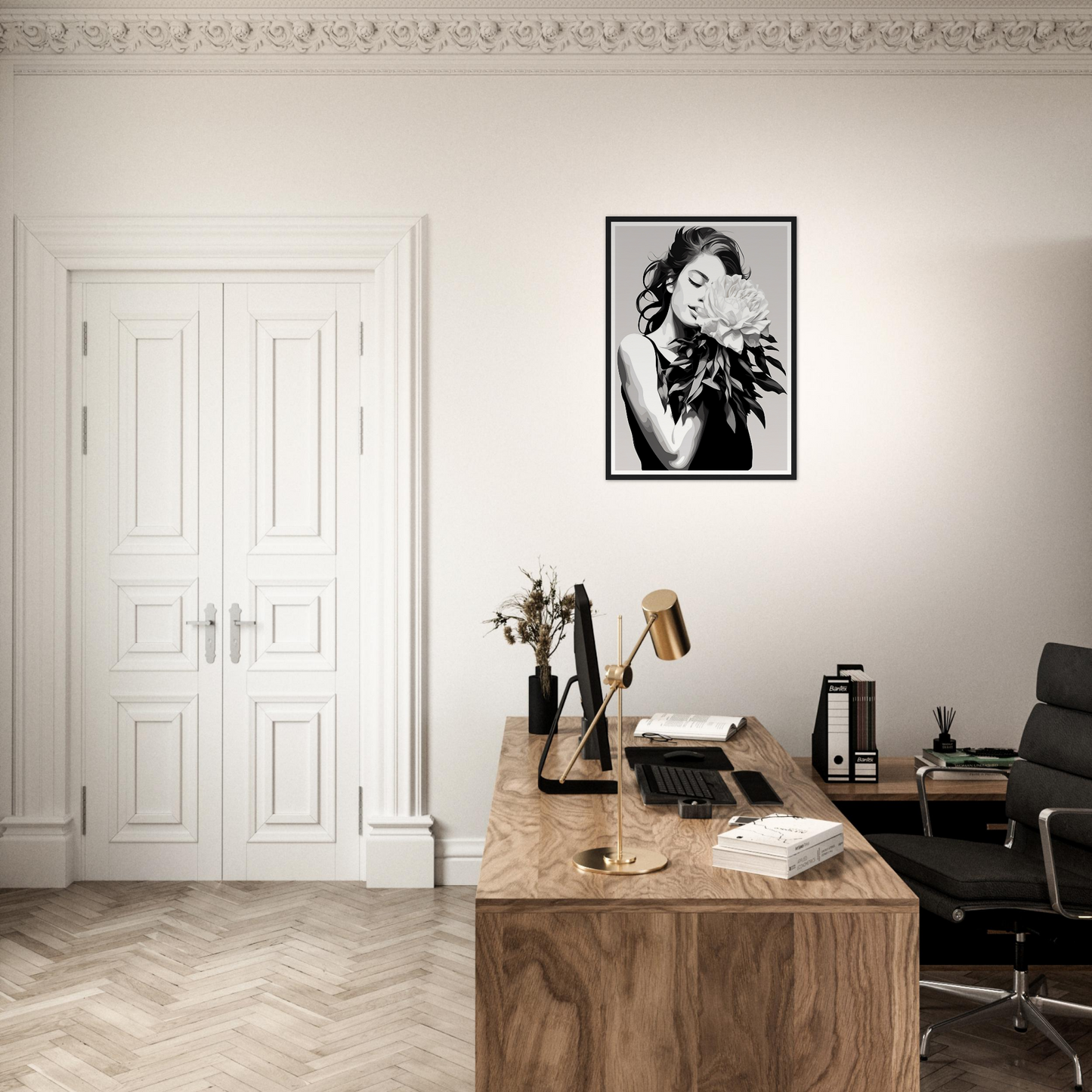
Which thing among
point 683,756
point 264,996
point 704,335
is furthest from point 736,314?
point 264,996

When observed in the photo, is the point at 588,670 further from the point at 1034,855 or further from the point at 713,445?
the point at 713,445

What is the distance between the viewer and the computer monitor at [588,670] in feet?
7.73

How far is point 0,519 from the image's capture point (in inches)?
152

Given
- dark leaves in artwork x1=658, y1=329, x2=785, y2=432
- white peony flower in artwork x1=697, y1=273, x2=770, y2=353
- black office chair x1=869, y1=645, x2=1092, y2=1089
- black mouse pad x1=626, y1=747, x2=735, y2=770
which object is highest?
white peony flower in artwork x1=697, y1=273, x2=770, y2=353

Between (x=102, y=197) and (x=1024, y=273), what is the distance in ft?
12.0

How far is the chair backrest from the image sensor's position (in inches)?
110

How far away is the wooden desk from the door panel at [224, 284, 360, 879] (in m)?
2.34

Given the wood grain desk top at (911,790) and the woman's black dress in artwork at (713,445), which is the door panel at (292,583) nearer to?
the woman's black dress in artwork at (713,445)

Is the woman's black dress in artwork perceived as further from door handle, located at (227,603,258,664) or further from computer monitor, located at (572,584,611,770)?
door handle, located at (227,603,258,664)

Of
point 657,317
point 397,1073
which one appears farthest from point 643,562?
point 397,1073

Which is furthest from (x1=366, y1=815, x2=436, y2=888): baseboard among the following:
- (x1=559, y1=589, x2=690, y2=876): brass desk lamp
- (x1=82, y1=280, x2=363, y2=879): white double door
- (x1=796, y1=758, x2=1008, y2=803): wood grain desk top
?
(x1=559, y1=589, x2=690, y2=876): brass desk lamp

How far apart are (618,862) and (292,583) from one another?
7.96 ft

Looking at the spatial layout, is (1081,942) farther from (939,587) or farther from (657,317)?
(657,317)

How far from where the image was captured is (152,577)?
13.0ft
